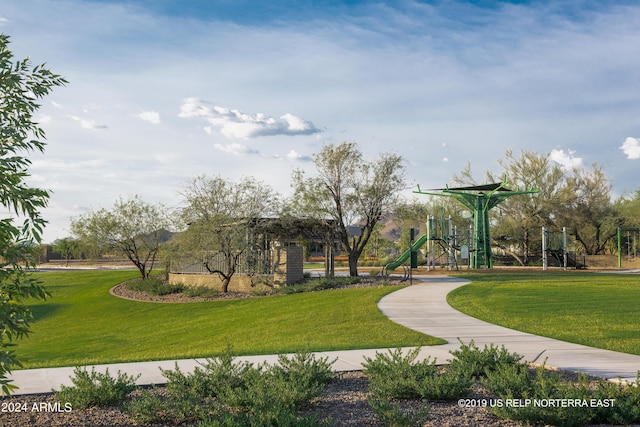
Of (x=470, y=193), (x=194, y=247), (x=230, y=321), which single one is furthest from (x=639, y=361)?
(x=470, y=193)

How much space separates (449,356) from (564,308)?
7.92 m

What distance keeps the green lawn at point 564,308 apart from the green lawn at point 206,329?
2805 mm

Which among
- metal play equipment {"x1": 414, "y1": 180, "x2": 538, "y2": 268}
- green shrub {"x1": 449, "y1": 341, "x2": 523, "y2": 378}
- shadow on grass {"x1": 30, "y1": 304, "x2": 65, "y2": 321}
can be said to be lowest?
shadow on grass {"x1": 30, "y1": 304, "x2": 65, "y2": 321}

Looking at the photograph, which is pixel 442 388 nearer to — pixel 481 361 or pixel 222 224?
pixel 481 361

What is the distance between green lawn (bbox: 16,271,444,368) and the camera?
12.7 metres

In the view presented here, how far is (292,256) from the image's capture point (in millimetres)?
27625

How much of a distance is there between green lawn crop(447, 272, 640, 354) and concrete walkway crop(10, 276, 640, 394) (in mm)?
779

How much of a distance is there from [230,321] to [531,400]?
13574mm

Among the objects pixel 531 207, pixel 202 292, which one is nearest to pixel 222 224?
pixel 202 292

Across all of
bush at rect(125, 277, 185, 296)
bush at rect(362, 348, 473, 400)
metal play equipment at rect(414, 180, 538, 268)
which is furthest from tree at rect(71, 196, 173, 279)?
bush at rect(362, 348, 473, 400)

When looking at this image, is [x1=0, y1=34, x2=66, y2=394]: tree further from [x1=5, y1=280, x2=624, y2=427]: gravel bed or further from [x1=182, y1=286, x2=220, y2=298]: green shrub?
[x1=182, y1=286, x2=220, y2=298]: green shrub

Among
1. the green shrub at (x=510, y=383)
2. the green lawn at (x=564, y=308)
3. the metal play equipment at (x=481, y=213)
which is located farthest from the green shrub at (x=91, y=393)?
the metal play equipment at (x=481, y=213)

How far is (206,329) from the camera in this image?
18281mm

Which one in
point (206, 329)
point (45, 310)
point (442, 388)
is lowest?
point (45, 310)
